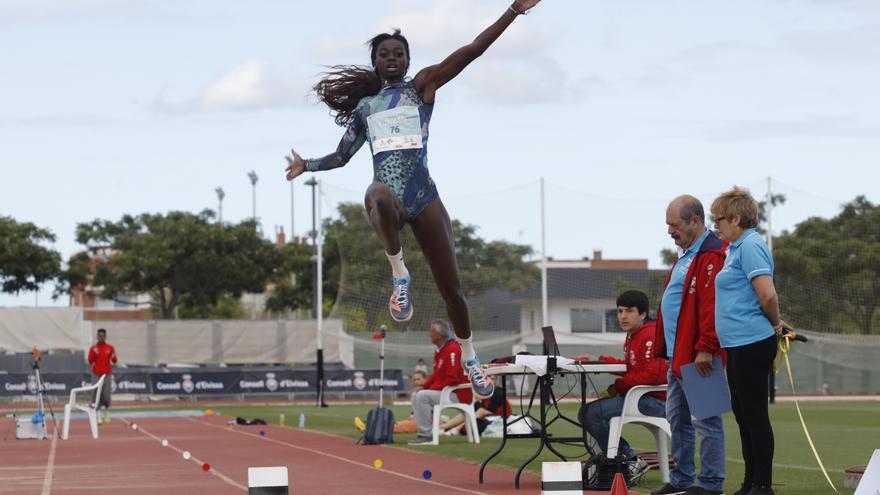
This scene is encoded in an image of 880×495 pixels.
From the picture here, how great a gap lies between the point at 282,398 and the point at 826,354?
15.0m

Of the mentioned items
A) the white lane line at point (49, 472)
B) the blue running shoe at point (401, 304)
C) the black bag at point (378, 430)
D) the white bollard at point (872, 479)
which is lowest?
the white lane line at point (49, 472)

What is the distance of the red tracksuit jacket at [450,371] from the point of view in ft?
56.0

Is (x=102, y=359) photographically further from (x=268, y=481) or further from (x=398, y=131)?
(x=268, y=481)

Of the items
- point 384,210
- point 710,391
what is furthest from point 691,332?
point 384,210

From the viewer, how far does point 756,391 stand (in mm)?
8023

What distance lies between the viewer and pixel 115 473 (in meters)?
12.9

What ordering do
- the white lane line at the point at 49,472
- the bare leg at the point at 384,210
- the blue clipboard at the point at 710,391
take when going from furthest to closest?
the white lane line at the point at 49,472
the blue clipboard at the point at 710,391
the bare leg at the point at 384,210

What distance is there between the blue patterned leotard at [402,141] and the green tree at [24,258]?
51.6 m

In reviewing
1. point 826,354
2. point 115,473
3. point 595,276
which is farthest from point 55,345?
point 115,473

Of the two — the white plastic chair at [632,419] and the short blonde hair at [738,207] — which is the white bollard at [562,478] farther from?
the white plastic chair at [632,419]

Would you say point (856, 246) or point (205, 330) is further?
point (205, 330)

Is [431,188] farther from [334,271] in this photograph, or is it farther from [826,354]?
[334,271]

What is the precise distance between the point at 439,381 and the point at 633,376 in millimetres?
6986

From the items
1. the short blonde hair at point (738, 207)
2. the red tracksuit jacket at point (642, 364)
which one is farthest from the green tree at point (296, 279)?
the short blonde hair at point (738, 207)
